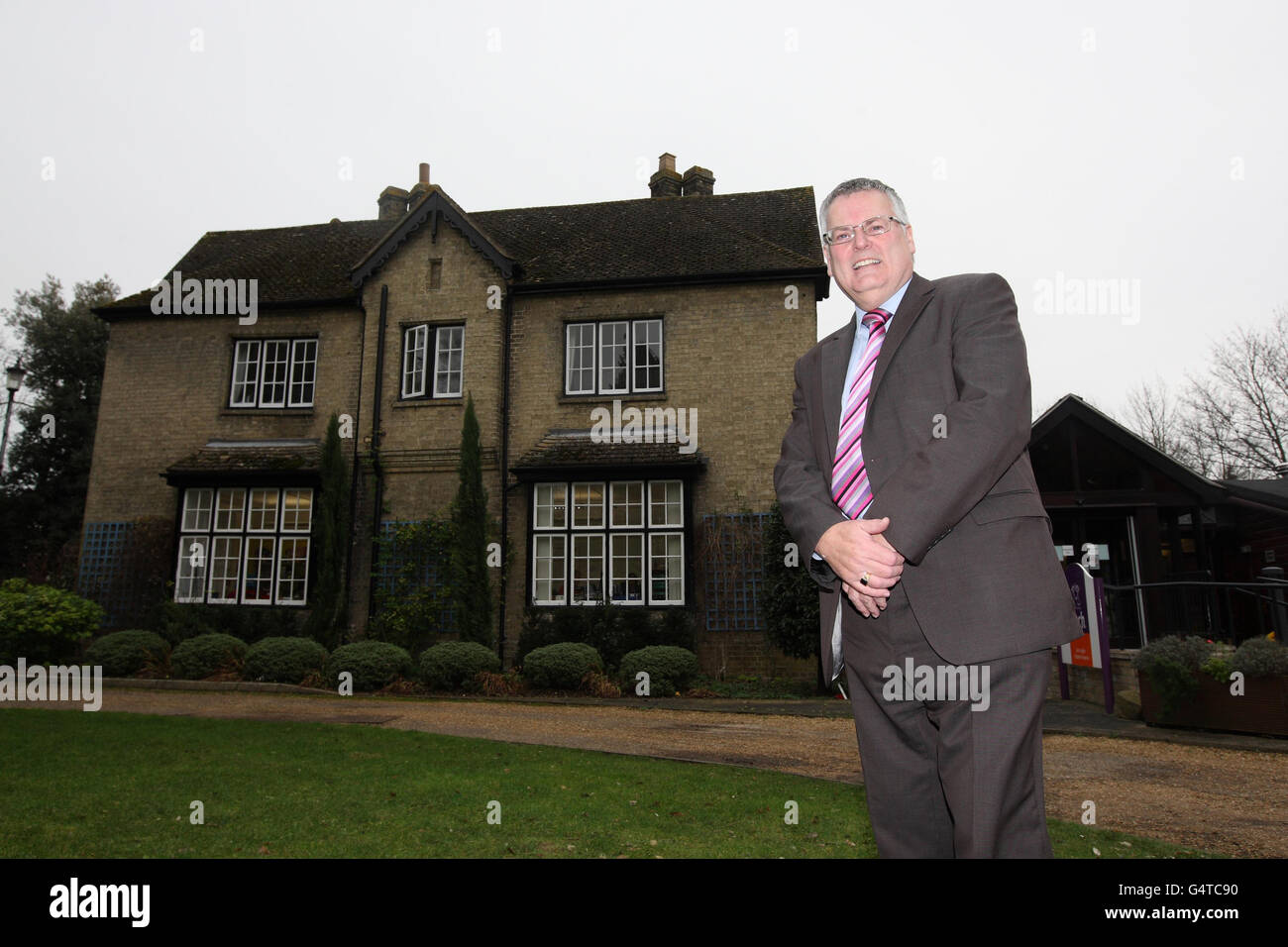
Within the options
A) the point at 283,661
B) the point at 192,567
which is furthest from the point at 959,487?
the point at 192,567

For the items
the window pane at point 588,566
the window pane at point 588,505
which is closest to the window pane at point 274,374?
the window pane at point 588,505

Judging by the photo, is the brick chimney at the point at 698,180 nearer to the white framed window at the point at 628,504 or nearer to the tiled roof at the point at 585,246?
the tiled roof at the point at 585,246

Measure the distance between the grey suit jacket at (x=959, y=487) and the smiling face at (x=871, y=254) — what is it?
0.08 meters

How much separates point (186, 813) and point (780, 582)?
32.3ft

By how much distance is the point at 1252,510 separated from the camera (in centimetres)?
1961

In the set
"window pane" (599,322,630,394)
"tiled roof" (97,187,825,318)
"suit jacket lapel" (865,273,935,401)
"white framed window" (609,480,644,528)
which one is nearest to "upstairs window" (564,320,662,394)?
"window pane" (599,322,630,394)

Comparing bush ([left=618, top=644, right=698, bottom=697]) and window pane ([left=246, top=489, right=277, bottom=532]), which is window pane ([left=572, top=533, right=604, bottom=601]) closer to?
bush ([left=618, top=644, right=698, bottom=697])

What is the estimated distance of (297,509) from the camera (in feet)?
56.6

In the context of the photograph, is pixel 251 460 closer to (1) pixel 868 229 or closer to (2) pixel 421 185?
(2) pixel 421 185

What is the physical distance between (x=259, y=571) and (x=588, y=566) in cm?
716

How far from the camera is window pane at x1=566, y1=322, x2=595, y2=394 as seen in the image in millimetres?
17109

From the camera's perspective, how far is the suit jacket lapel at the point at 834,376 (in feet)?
8.61

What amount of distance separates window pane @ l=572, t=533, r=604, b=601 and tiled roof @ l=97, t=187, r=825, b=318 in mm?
5504
